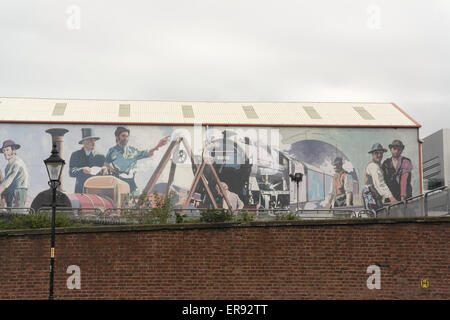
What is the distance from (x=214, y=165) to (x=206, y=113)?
5080mm

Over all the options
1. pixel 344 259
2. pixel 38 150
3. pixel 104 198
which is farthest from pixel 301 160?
pixel 344 259

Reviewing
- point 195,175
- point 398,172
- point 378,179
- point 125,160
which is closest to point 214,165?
point 195,175

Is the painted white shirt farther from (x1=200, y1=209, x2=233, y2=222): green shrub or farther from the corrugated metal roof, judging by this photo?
(x1=200, y1=209, x2=233, y2=222): green shrub

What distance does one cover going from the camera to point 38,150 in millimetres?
53688

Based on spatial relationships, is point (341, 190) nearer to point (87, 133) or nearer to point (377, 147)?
point (377, 147)

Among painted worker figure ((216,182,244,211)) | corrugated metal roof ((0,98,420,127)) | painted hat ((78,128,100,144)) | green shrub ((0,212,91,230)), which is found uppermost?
corrugated metal roof ((0,98,420,127))

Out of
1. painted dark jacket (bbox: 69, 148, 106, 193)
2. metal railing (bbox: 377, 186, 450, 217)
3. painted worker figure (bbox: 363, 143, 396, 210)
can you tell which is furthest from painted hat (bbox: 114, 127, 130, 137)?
metal railing (bbox: 377, 186, 450, 217)

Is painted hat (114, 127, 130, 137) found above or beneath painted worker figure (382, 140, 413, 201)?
above

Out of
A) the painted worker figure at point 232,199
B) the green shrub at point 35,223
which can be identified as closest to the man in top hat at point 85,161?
the painted worker figure at point 232,199

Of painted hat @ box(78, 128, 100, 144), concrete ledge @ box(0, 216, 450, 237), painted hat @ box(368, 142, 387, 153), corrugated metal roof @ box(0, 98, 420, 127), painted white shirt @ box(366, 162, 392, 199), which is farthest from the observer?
painted hat @ box(368, 142, 387, 153)

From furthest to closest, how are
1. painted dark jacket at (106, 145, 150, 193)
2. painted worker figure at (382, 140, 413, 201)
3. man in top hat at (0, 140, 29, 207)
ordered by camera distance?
painted worker figure at (382, 140, 413, 201), painted dark jacket at (106, 145, 150, 193), man in top hat at (0, 140, 29, 207)

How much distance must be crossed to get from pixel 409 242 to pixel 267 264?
12.8ft

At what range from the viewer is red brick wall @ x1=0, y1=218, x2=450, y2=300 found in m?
19.9

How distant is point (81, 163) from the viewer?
53.6 meters
